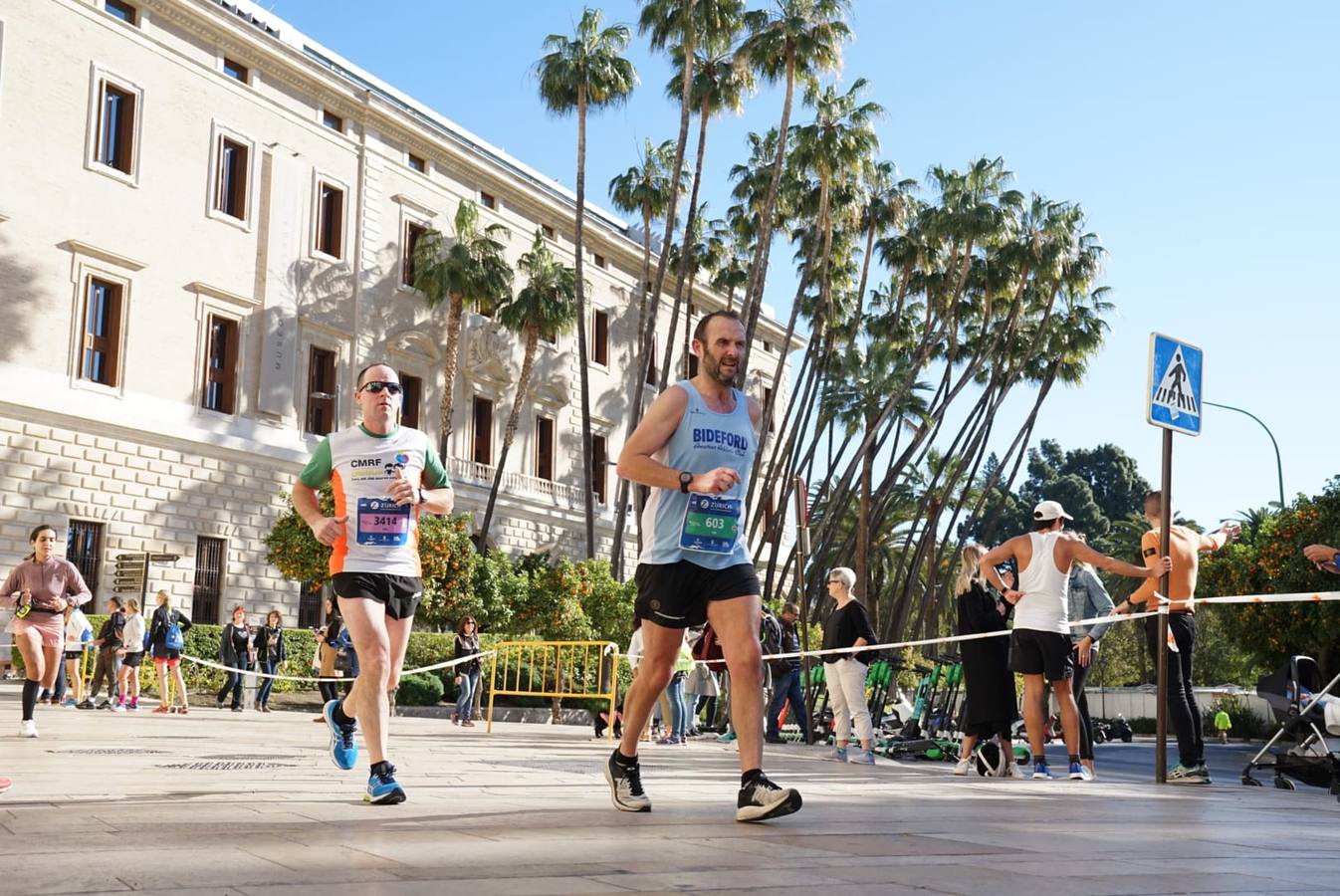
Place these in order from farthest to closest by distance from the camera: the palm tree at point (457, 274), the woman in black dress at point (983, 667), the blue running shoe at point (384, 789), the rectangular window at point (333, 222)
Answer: the palm tree at point (457, 274) < the rectangular window at point (333, 222) < the woman in black dress at point (983, 667) < the blue running shoe at point (384, 789)

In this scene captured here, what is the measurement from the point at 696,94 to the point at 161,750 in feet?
94.4

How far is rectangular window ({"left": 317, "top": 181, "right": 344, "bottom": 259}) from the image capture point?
3666 cm

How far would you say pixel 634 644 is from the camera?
15.1m

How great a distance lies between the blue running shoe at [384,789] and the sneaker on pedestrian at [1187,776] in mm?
5904

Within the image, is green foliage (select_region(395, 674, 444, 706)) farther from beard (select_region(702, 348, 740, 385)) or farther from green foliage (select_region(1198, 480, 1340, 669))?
beard (select_region(702, 348, 740, 385))

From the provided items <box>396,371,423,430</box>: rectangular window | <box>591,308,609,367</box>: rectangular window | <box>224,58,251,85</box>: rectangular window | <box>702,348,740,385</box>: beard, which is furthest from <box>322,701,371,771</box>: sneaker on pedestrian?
<box>591,308,609,367</box>: rectangular window

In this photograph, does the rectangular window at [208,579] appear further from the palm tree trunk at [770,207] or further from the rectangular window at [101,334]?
the palm tree trunk at [770,207]

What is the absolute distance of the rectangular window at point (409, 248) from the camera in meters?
39.3

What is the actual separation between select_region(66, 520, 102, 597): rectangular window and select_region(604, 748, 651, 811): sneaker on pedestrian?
25.6 metres

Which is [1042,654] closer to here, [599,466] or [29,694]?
[29,694]

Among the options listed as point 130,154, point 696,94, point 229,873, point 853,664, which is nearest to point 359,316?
point 130,154

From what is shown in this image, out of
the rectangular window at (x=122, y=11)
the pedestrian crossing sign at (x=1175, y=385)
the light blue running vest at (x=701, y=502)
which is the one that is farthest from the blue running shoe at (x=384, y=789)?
the rectangular window at (x=122, y=11)

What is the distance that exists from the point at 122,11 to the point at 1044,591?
28231 mm

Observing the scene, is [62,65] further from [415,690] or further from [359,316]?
[415,690]
